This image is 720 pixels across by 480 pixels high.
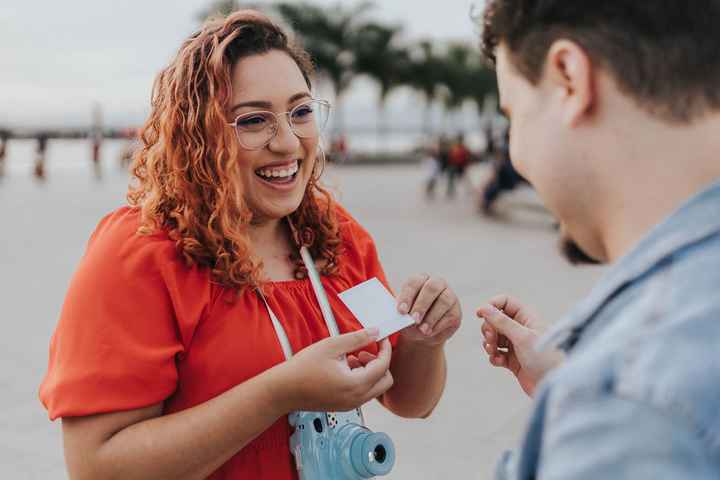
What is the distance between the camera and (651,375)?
2.22 feet

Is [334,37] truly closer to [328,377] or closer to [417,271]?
[417,271]

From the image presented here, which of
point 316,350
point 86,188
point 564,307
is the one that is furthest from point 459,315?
point 86,188

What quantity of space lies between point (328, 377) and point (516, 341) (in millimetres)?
411

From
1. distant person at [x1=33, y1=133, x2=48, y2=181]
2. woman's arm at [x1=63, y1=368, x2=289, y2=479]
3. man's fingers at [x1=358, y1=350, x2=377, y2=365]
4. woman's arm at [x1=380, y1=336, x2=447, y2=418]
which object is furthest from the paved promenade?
distant person at [x1=33, y1=133, x2=48, y2=181]

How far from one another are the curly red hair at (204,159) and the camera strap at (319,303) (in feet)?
0.12

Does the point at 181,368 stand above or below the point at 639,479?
below

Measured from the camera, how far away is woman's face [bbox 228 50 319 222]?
5.78 feet

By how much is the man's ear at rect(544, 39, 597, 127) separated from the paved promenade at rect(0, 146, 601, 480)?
149 cm

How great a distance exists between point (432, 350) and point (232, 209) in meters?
0.63

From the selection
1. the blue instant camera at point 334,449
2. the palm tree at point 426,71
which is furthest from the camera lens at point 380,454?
the palm tree at point 426,71

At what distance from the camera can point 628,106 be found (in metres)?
0.82

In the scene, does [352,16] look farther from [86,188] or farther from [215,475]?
[215,475]

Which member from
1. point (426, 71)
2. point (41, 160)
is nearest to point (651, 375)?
point (41, 160)

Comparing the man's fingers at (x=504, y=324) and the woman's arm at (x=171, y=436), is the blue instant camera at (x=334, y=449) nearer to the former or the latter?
the woman's arm at (x=171, y=436)
